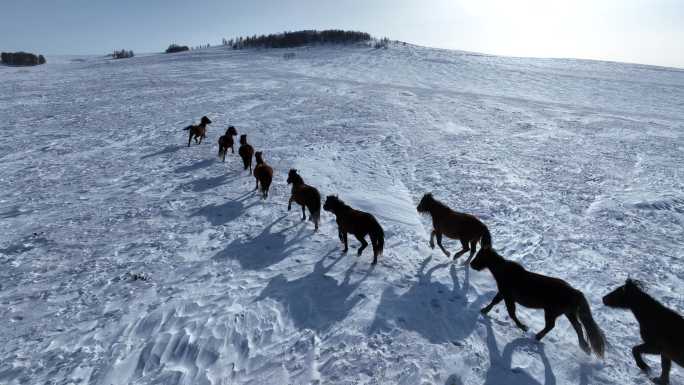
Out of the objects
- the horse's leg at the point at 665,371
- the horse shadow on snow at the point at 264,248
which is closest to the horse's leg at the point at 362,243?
the horse shadow on snow at the point at 264,248

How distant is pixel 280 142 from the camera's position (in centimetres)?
1709

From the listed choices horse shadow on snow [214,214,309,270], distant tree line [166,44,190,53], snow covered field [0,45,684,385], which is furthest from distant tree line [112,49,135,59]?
horse shadow on snow [214,214,309,270]

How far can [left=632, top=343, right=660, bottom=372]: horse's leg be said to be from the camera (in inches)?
190

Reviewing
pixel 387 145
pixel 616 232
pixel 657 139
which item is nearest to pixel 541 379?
pixel 616 232

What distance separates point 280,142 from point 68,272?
36.7ft

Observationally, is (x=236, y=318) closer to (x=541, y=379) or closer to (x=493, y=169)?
(x=541, y=379)

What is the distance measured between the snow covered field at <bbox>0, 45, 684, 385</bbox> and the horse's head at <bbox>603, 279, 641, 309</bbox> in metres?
0.85

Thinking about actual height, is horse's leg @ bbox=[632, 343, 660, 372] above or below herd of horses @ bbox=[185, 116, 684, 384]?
below

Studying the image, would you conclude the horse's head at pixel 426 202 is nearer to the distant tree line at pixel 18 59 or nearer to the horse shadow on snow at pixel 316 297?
the horse shadow on snow at pixel 316 297

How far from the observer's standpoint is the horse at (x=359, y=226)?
7.29 metres

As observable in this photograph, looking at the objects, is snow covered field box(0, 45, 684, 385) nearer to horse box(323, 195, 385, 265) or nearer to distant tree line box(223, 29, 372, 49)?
horse box(323, 195, 385, 265)

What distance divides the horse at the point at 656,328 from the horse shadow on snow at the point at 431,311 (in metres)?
2.10

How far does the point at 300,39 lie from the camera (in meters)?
74.8

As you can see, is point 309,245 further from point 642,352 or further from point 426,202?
point 642,352
